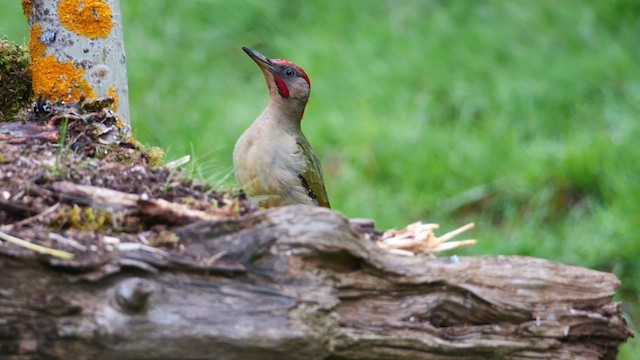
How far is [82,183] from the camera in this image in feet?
11.5

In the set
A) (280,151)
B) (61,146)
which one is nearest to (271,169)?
(280,151)

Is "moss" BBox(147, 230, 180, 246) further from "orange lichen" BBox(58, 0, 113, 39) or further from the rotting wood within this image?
"orange lichen" BBox(58, 0, 113, 39)

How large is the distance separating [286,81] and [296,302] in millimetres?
2411

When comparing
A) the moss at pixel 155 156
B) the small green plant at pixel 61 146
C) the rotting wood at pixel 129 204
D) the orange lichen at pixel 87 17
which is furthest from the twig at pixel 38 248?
the orange lichen at pixel 87 17

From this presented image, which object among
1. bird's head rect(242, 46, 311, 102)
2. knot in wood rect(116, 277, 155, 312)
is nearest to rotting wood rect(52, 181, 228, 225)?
knot in wood rect(116, 277, 155, 312)

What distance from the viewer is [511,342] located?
352cm

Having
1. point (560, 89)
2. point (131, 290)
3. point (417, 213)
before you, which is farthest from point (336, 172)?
point (131, 290)

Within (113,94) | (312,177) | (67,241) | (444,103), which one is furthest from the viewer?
(444,103)

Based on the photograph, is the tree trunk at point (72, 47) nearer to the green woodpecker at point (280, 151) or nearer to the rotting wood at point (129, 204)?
the green woodpecker at point (280, 151)

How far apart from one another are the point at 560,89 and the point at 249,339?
6147 mm

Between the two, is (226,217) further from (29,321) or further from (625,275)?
(625,275)

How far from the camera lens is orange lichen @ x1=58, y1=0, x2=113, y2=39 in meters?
4.30

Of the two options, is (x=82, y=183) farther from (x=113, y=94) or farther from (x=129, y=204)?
(x=113, y=94)

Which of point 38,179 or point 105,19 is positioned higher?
point 105,19
